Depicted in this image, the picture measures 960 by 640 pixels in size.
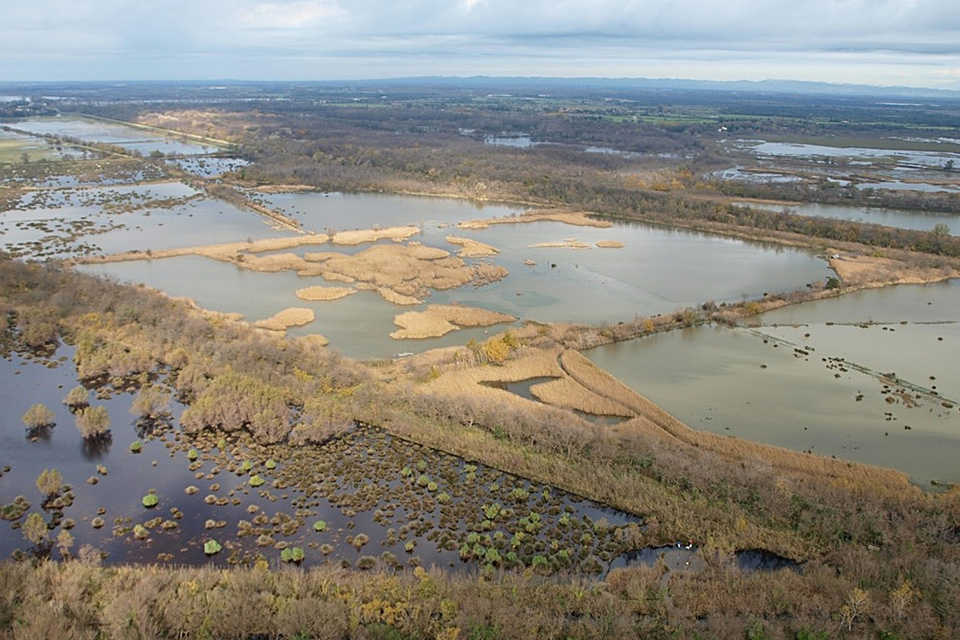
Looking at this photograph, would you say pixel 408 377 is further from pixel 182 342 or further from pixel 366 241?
pixel 366 241

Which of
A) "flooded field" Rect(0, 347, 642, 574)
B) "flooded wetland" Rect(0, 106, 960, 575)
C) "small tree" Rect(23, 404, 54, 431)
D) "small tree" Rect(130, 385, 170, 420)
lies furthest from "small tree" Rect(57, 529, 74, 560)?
"small tree" Rect(23, 404, 54, 431)

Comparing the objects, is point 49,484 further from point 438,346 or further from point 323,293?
point 323,293

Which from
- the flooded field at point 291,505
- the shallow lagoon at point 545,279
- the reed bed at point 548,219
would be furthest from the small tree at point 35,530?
the reed bed at point 548,219

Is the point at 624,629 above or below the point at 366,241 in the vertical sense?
below

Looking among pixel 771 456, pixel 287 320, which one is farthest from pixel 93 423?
pixel 771 456

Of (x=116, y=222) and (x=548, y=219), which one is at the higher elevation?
(x=548, y=219)

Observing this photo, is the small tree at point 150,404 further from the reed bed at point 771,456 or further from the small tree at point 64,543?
the reed bed at point 771,456

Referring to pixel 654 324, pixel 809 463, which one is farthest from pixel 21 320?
pixel 809 463
